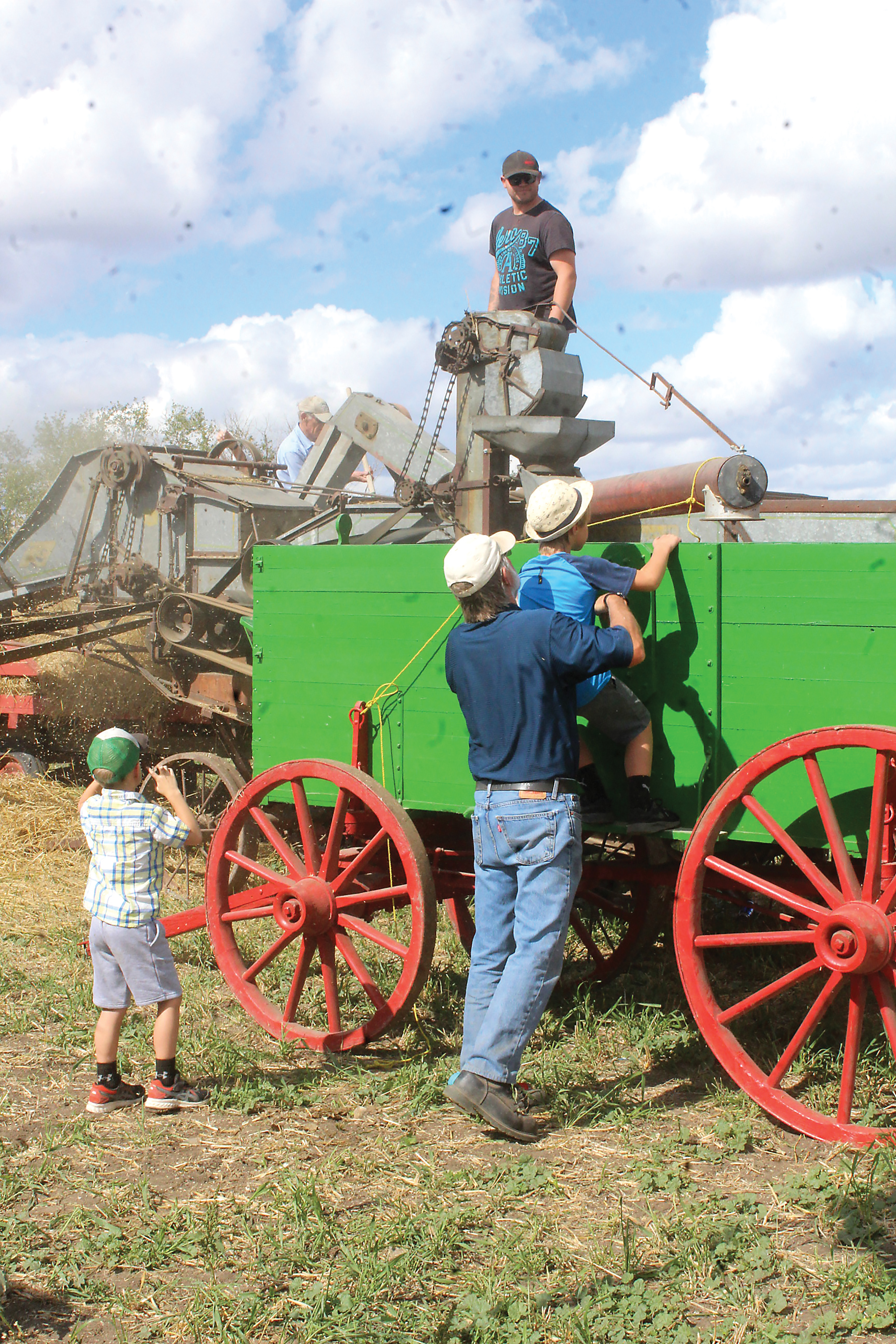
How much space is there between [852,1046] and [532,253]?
440cm

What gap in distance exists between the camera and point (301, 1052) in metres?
4.47

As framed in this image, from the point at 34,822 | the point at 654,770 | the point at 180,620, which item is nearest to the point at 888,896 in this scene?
the point at 654,770

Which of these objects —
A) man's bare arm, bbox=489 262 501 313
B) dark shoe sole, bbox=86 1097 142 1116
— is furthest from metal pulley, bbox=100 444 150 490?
dark shoe sole, bbox=86 1097 142 1116

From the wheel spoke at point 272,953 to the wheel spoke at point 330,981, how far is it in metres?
0.12

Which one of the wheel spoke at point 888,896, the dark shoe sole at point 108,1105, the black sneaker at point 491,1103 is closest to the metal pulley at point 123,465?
the dark shoe sole at point 108,1105

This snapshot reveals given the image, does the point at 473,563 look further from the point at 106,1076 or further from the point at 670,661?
the point at 106,1076

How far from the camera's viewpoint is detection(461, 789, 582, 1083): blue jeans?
3631 millimetres

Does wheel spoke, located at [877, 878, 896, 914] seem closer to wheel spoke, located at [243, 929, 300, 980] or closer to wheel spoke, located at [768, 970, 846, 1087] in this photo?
wheel spoke, located at [768, 970, 846, 1087]

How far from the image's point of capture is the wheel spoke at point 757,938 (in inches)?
136

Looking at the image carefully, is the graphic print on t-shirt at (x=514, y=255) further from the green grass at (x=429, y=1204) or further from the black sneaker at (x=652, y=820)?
the green grass at (x=429, y=1204)

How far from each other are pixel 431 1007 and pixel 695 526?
8.95 ft

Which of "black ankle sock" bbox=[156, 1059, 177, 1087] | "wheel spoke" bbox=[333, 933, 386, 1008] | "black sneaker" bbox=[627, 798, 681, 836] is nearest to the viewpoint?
"black sneaker" bbox=[627, 798, 681, 836]

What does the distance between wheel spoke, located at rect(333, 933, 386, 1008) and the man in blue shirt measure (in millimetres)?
507

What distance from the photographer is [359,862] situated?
4230 mm
